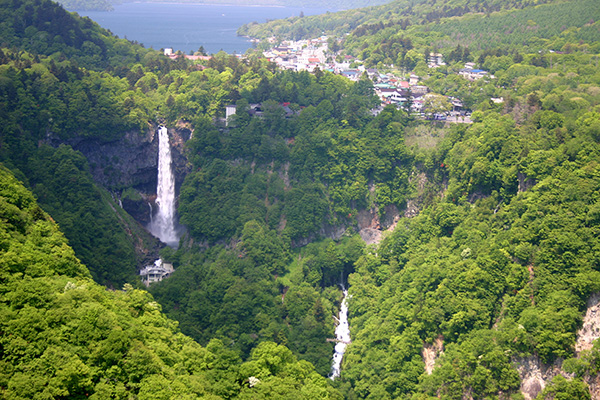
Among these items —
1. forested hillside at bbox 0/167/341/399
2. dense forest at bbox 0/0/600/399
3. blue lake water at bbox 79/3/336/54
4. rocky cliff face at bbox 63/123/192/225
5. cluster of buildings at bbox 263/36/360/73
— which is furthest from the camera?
blue lake water at bbox 79/3/336/54

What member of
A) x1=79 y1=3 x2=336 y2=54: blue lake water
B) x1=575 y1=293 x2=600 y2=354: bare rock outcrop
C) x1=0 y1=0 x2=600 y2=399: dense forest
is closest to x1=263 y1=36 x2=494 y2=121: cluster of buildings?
x1=0 y1=0 x2=600 y2=399: dense forest

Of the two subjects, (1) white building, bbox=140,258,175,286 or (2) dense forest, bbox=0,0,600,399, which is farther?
(1) white building, bbox=140,258,175,286

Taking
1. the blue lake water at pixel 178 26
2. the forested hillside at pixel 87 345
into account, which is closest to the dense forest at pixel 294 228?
the forested hillside at pixel 87 345

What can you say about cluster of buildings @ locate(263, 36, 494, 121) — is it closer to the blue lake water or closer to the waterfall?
the blue lake water

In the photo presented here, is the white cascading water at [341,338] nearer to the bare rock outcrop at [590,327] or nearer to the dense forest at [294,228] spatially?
the dense forest at [294,228]

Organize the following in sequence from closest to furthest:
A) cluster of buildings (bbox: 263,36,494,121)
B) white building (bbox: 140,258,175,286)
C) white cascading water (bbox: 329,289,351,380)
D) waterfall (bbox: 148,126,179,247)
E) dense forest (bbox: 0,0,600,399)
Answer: dense forest (bbox: 0,0,600,399), white cascading water (bbox: 329,289,351,380), white building (bbox: 140,258,175,286), waterfall (bbox: 148,126,179,247), cluster of buildings (bbox: 263,36,494,121)
